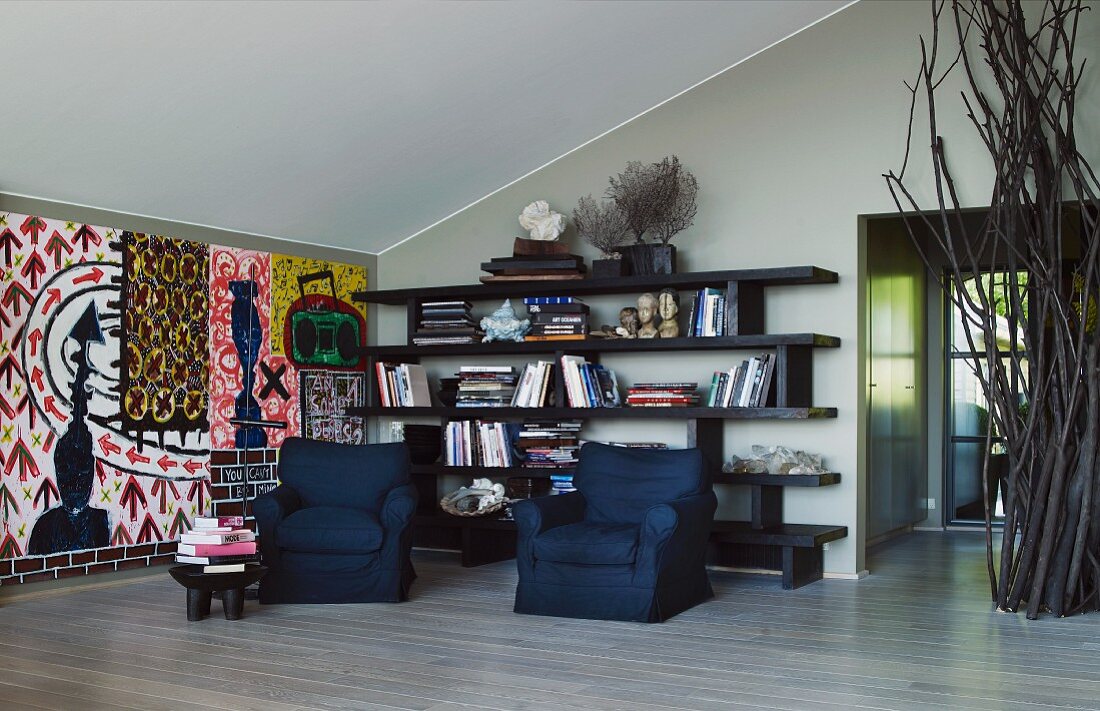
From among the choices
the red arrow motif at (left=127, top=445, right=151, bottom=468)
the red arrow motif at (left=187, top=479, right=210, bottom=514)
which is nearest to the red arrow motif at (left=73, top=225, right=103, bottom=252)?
the red arrow motif at (left=127, top=445, right=151, bottom=468)

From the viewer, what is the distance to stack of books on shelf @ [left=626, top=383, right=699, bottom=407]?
683 centimetres

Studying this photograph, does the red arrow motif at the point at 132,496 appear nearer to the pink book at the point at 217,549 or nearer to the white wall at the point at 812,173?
the pink book at the point at 217,549

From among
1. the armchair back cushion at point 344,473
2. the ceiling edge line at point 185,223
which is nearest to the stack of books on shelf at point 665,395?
the armchair back cushion at point 344,473

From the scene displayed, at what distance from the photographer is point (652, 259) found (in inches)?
275

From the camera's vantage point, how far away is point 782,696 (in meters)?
3.96

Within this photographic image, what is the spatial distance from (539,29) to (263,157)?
169 centimetres

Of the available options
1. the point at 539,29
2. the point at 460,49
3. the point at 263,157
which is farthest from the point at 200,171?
the point at 539,29

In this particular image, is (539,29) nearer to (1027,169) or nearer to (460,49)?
(460,49)

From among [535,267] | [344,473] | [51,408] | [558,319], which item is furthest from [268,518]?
[535,267]

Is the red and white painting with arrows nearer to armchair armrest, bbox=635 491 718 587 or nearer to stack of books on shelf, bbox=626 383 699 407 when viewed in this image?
stack of books on shelf, bbox=626 383 699 407

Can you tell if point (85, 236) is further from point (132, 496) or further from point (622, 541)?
point (622, 541)

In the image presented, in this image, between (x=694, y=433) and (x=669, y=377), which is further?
(x=669, y=377)

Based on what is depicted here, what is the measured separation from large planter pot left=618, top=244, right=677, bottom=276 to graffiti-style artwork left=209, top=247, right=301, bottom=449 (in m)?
2.34

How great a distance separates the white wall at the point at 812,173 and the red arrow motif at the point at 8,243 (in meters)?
3.11
